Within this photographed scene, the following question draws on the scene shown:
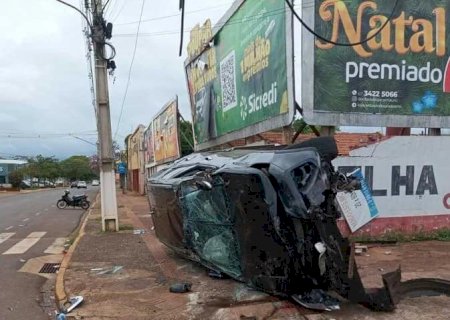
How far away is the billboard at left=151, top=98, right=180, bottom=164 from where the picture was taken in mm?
25406

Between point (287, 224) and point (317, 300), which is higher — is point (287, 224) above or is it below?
above

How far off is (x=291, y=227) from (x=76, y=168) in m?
141

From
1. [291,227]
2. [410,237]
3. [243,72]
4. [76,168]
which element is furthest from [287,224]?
[76,168]

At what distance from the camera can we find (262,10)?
11.6m

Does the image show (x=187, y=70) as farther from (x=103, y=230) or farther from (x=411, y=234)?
(x=411, y=234)

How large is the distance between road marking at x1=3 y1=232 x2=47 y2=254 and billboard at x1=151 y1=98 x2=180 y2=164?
10863mm

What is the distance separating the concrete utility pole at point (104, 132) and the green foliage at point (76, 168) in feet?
414

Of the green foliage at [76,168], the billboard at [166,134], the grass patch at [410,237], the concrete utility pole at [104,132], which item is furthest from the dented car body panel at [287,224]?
the green foliage at [76,168]

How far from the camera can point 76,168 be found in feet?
460

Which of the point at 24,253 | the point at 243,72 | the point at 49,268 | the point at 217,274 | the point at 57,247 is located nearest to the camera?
the point at 217,274

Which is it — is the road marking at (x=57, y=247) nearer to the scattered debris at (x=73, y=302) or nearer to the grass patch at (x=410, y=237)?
the scattered debris at (x=73, y=302)

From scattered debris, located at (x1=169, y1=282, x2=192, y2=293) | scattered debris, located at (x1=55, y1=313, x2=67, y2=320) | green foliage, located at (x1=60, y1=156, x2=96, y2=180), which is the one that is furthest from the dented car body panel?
green foliage, located at (x1=60, y1=156, x2=96, y2=180)

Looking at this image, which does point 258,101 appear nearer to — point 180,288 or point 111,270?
point 111,270

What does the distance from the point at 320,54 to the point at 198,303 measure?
6271 mm
